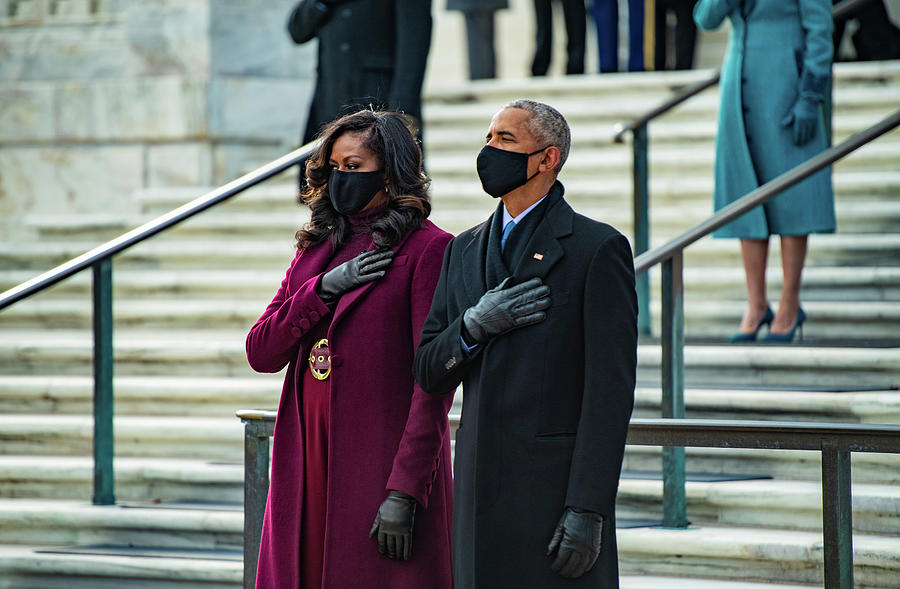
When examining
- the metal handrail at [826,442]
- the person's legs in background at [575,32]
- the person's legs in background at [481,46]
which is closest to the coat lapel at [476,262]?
the metal handrail at [826,442]

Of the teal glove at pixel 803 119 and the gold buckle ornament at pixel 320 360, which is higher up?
the teal glove at pixel 803 119

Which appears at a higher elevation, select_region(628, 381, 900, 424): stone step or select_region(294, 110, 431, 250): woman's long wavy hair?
select_region(294, 110, 431, 250): woman's long wavy hair

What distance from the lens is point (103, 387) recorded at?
559 cm

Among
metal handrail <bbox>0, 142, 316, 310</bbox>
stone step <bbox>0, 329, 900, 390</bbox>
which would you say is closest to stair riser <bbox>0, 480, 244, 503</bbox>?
metal handrail <bbox>0, 142, 316, 310</bbox>

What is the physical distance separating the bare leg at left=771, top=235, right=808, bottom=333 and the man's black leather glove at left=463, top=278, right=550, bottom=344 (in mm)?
3280

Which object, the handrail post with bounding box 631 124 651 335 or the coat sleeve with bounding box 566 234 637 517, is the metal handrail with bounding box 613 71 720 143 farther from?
the coat sleeve with bounding box 566 234 637 517

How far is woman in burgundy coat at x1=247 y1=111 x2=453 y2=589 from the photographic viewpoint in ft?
10.6

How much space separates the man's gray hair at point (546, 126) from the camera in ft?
10.0

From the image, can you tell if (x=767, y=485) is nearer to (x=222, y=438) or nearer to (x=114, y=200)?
(x=222, y=438)

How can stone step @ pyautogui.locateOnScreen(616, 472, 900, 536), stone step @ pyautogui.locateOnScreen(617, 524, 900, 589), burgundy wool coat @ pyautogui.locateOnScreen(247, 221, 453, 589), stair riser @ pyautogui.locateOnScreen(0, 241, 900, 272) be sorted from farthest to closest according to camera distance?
stair riser @ pyautogui.locateOnScreen(0, 241, 900, 272) → stone step @ pyautogui.locateOnScreen(616, 472, 900, 536) → stone step @ pyautogui.locateOnScreen(617, 524, 900, 589) → burgundy wool coat @ pyautogui.locateOnScreen(247, 221, 453, 589)

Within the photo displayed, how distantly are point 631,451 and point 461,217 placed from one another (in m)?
2.75

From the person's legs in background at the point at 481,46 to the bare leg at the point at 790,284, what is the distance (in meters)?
5.88

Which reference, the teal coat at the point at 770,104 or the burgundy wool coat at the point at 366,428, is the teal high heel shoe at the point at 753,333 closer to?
the teal coat at the point at 770,104

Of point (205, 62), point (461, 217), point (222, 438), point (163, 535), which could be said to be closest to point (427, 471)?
point (163, 535)
